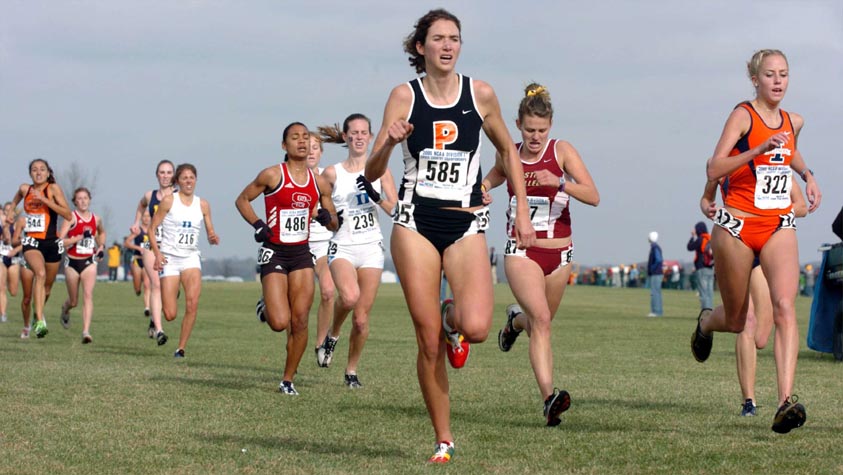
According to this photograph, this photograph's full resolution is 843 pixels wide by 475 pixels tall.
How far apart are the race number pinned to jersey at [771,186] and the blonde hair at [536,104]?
1.71m

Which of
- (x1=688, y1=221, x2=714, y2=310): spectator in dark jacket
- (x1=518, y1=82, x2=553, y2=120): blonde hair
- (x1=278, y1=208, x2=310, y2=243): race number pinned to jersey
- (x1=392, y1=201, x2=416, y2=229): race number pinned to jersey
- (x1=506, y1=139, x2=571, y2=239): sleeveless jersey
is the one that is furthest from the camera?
(x1=688, y1=221, x2=714, y2=310): spectator in dark jacket

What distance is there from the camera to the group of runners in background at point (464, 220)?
6980mm

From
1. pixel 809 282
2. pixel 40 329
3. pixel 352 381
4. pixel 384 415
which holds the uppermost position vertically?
pixel 384 415

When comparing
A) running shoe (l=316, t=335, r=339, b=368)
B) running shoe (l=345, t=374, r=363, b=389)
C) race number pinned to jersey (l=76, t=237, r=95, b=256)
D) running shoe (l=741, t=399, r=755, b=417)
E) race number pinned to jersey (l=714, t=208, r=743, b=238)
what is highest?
race number pinned to jersey (l=714, t=208, r=743, b=238)

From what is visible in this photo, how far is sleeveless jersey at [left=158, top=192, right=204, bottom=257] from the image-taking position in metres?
16.2

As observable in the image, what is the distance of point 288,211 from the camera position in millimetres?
11719

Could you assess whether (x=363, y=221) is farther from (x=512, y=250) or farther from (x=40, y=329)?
(x=40, y=329)

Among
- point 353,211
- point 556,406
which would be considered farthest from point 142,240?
point 556,406

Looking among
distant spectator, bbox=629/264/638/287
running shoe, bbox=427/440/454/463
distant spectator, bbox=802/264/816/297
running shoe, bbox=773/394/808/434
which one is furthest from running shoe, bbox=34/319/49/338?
distant spectator, bbox=629/264/638/287

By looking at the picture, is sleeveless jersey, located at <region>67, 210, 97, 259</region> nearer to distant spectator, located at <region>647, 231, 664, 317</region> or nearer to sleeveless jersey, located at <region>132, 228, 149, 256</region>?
sleeveless jersey, located at <region>132, 228, 149, 256</region>

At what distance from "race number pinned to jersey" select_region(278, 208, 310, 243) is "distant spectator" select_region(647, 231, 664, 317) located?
21.7 meters

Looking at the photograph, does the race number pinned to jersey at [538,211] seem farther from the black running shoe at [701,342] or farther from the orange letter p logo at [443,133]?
the orange letter p logo at [443,133]

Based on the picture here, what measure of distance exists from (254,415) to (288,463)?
2.46 m

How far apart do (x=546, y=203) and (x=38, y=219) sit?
11.5m
